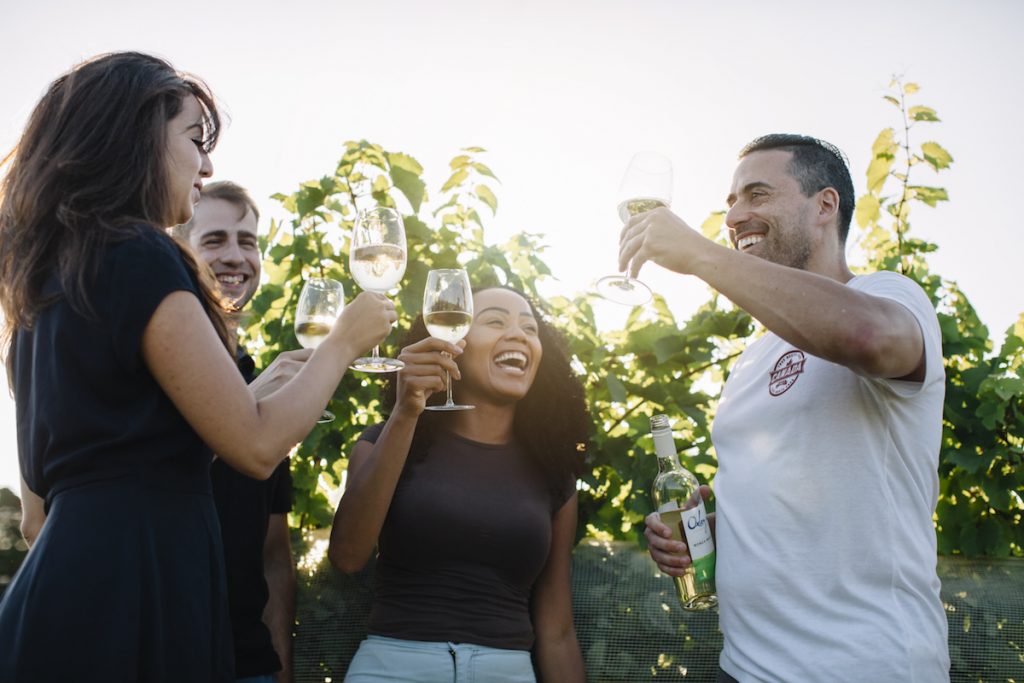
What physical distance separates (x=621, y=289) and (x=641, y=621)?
1.26 metres

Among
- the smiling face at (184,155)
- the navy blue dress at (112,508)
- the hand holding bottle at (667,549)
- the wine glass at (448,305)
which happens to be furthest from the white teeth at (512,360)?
the navy blue dress at (112,508)

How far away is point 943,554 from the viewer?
130 inches

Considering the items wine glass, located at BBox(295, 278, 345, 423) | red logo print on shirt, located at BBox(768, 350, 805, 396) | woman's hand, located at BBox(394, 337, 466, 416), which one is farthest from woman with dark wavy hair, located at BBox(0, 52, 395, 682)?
red logo print on shirt, located at BBox(768, 350, 805, 396)

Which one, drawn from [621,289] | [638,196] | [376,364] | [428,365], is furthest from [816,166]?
[376,364]

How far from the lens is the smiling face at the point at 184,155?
196cm

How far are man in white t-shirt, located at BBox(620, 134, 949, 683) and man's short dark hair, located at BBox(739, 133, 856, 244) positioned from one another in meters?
0.57

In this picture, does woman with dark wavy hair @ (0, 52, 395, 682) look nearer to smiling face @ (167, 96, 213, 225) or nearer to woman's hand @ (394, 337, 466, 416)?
smiling face @ (167, 96, 213, 225)

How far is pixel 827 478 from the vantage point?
2248 mm

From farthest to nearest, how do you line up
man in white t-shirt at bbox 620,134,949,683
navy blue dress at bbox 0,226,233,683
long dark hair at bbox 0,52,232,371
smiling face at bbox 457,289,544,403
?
1. smiling face at bbox 457,289,544,403
2. man in white t-shirt at bbox 620,134,949,683
3. long dark hair at bbox 0,52,232,371
4. navy blue dress at bbox 0,226,233,683

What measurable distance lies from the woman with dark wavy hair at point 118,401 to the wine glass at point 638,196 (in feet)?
3.66

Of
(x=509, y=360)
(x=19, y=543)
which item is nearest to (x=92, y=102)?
(x=509, y=360)

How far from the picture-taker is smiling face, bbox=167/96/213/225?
196cm

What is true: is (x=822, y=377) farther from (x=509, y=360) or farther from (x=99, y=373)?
(x=99, y=373)

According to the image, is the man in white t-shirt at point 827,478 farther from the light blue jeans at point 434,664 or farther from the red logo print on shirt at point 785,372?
the light blue jeans at point 434,664
